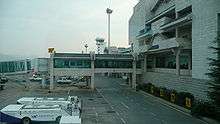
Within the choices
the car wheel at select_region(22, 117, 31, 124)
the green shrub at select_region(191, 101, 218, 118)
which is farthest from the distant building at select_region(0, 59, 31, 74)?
the green shrub at select_region(191, 101, 218, 118)

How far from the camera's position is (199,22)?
4716cm

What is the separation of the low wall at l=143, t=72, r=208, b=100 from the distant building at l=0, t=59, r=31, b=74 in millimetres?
27559

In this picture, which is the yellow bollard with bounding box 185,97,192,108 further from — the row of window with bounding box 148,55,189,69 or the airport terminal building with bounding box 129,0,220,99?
the row of window with bounding box 148,55,189,69

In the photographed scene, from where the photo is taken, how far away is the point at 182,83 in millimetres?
52344

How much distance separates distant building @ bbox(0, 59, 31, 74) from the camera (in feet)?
256

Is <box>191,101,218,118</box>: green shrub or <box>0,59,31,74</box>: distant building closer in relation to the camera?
<box>191,101,218,118</box>: green shrub

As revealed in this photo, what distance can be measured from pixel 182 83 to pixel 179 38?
7948 mm

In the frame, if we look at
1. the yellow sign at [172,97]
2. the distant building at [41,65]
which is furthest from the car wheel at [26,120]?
the distant building at [41,65]

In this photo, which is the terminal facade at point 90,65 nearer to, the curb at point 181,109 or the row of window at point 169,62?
the row of window at point 169,62

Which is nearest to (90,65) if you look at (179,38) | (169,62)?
(169,62)

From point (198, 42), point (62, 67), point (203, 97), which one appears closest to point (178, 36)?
point (198, 42)

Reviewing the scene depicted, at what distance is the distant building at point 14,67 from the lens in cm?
7794

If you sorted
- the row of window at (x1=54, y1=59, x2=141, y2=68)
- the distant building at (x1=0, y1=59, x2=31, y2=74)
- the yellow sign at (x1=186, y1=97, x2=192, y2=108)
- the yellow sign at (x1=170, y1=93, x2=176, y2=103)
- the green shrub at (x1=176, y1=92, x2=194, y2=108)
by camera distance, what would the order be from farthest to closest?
the distant building at (x1=0, y1=59, x2=31, y2=74)
the row of window at (x1=54, y1=59, x2=141, y2=68)
the yellow sign at (x1=170, y1=93, x2=176, y2=103)
the green shrub at (x1=176, y1=92, x2=194, y2=108)
the yellow sign at (x1=186, y1=97, x2=192, y2=108)

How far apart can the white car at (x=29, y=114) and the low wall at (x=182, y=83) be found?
705 inches
